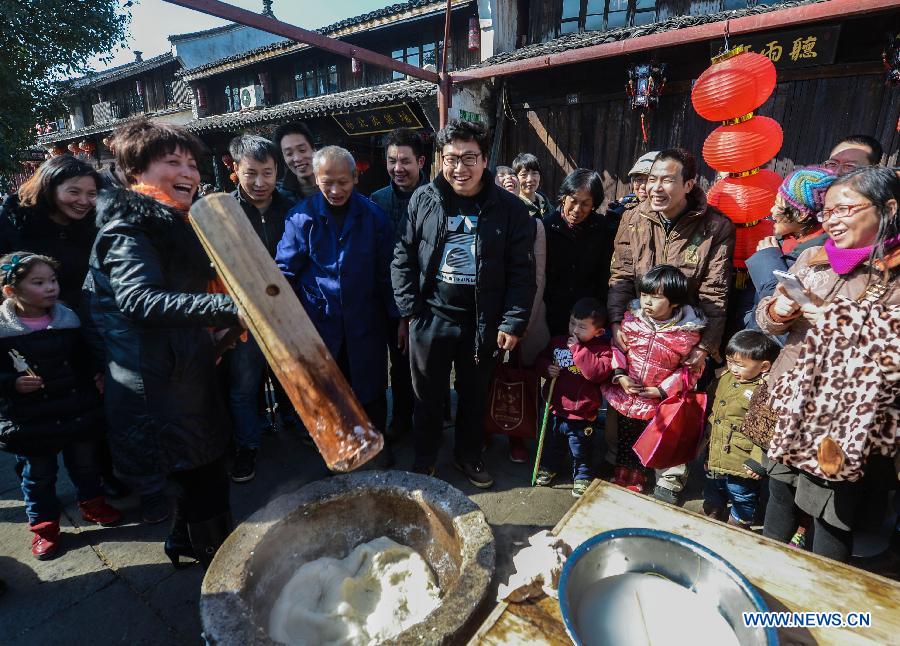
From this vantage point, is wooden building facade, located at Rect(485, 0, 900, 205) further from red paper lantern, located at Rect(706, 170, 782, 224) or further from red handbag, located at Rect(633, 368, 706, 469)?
red handbag, located at Rect(633, 368, 706, 469)

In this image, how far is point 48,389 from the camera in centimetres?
270

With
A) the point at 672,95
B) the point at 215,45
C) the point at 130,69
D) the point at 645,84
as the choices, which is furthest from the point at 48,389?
the point at 130,69

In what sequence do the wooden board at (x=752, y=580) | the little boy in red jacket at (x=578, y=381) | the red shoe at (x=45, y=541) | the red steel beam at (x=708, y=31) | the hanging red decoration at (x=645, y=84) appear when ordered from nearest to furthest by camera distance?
1. the wooden board at (x=752, y=580)
2. the red shoe at (x=45, y=541)
3. the little boy in red jacket at (x=578, y=381)
4. the red steel beam at (x=708, y=31)
5. the hanging red decoration at (x=645, y=84)

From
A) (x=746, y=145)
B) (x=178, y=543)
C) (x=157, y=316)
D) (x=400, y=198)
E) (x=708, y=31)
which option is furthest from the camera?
(x=708, y=31)

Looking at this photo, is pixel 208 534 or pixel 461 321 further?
pixel 461 321

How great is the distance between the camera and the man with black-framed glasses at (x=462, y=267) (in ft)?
9.64

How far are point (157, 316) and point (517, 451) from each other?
9.63 ft

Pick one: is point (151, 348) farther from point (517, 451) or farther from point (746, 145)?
point (746, 145)

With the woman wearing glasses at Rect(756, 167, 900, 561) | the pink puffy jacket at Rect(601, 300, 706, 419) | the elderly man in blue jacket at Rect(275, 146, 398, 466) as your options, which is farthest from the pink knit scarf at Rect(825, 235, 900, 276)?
the elderly man in blue jacket at Rect(275, 146, 398, 466)

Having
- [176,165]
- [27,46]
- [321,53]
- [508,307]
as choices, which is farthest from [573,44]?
[27,46]

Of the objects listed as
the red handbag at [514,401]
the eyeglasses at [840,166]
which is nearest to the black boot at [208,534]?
the red handbag at [514,401]

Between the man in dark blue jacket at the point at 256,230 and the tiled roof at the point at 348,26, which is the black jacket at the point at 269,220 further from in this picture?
the tiled roof at the point at 348,26

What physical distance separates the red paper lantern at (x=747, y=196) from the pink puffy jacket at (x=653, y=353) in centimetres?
145

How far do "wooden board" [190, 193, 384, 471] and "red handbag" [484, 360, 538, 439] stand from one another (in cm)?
222
